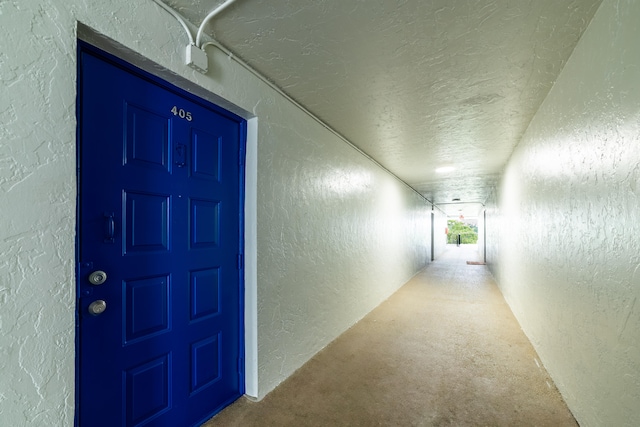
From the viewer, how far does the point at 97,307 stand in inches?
47.1

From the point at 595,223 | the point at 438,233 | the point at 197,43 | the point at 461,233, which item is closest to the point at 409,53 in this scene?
the point at 197,43

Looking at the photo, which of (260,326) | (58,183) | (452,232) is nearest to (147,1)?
(58,183)

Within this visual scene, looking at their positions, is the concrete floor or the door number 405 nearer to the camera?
the door number 405

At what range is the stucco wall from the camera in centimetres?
92

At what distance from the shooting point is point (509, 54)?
176cm

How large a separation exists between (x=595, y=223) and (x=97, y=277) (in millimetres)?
2478

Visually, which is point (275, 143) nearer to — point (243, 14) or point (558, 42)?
point (243, 14)

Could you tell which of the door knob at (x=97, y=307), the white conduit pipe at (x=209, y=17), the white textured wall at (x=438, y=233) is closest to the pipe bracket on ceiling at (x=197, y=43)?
the white conduit pipe at (x=209, y=17)

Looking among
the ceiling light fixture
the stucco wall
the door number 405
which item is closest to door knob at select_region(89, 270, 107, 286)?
the stucco wall

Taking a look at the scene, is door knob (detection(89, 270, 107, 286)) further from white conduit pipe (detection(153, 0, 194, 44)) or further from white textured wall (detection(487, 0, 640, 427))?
white textured wall (detection(487, 0, 640, 427))

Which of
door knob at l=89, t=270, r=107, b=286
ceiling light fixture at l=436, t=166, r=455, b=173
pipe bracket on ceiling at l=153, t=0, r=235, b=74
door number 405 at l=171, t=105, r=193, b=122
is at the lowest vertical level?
door knob at l=89, t=270, r=107, b=286

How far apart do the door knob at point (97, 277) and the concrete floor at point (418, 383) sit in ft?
3.78

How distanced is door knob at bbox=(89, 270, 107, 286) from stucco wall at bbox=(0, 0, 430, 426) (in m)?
0.13

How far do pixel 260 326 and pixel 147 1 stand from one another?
6.49ft
